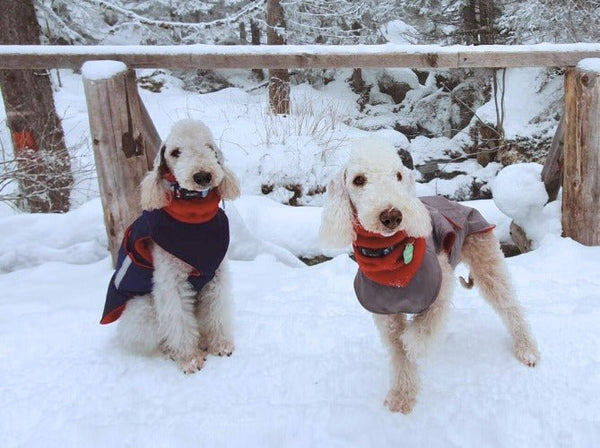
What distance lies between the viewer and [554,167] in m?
3.59

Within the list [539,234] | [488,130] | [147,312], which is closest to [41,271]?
[147,312]

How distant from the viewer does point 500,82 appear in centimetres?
941

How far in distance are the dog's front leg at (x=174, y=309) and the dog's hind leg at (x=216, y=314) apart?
12 centimetres

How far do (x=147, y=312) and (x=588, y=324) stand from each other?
2236 millimetres

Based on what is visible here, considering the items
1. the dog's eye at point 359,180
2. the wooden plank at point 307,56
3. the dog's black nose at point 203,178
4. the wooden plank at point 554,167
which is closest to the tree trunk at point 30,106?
the wooden plank at point 307,56

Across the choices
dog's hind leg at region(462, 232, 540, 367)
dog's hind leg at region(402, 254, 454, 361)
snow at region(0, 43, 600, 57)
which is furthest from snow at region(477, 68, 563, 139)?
dog's hind leg at region(402, 254, 454, 361)

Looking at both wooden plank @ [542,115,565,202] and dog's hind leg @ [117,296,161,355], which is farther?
wooden plank @ [542,115,565,202]

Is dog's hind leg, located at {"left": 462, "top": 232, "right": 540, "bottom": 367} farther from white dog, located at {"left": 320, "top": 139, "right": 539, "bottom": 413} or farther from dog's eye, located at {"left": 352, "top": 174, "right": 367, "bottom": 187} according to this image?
dog's eye, located at {"left": 352, "top": 174, "right": 367, "bottom": 187}

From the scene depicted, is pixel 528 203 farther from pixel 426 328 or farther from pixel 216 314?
pixel 216 314

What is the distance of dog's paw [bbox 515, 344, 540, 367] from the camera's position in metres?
2.04

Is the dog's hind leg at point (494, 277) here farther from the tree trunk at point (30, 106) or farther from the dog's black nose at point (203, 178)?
the tree trunk at point (30, 106)

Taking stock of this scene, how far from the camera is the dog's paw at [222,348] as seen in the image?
2.32 m

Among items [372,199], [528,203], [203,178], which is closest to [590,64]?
[528,203]

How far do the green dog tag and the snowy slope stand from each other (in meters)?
0.62
